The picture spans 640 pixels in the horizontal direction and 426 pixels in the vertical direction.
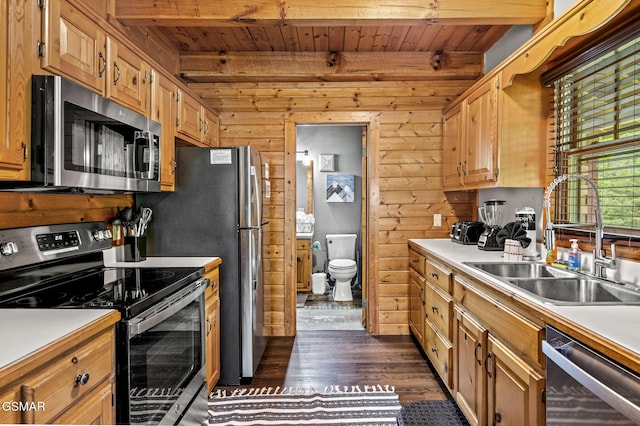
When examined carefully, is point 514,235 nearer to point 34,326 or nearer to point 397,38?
point 397,38

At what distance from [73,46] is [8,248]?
0.86 metres

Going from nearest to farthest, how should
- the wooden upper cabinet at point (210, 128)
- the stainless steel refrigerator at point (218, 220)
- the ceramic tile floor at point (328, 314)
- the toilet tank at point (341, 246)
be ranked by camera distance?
the stainless steel refrigerator at point (218, 220) < the wooden upper cabinet at point (210, 128) < the ceramic tile floor at point (328, 314) < the toilet tank at point (341, 246)

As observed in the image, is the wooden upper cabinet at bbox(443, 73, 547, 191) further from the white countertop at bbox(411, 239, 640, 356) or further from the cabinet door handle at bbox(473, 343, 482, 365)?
the cabinet door handle at bbox(473, 343, 482, 365)

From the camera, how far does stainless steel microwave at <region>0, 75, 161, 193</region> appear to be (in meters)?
1.35

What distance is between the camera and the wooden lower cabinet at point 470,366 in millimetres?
1816

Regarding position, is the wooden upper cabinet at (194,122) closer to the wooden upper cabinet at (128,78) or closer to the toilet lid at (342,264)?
the wooden upper cabinet at (128,78)

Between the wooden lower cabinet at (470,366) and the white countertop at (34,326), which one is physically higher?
the white countertop at (34,326)

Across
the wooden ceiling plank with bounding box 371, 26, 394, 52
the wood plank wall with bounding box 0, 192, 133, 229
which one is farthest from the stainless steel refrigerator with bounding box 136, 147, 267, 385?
the wooden ceiling plank with bounding box 371, 26, 394, 52

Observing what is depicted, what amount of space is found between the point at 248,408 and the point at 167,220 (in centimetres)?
131

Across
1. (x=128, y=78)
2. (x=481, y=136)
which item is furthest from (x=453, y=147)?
(x=128, y=78)

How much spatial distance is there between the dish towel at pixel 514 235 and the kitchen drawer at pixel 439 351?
0.75 metres

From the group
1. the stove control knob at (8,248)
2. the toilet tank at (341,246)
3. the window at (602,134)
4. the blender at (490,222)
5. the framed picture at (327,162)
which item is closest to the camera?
the stove control knob at (8,248)

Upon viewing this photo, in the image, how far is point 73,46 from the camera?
155cm

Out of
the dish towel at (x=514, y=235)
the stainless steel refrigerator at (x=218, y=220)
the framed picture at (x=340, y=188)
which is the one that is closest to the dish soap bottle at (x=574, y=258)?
the dish towel at (x=514, y=235)
